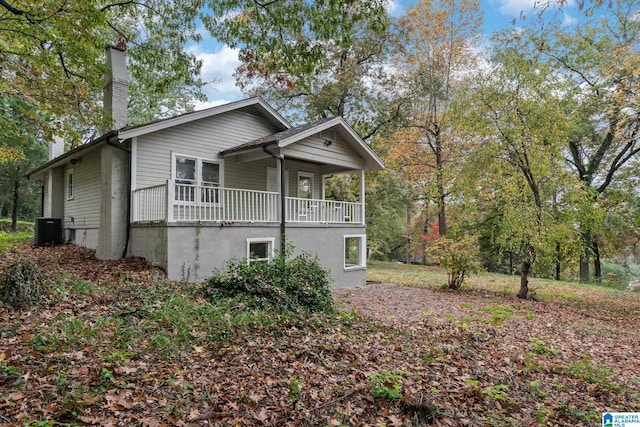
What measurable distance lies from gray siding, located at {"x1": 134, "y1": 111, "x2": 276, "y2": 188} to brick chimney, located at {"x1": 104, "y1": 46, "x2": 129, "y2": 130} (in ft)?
7.17

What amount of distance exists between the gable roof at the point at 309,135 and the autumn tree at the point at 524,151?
12.7 ft

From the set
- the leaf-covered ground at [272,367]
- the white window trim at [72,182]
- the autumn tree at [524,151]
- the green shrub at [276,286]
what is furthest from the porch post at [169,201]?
the autumn tree at [524,151]

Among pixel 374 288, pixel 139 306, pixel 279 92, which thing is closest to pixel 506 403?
pixel 139 306

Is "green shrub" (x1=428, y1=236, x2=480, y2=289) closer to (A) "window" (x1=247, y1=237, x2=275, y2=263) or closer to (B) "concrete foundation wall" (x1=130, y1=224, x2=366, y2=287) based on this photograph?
(B) "concrete foundation wall" (x1=130, y1=224, x2=366, y2=287)

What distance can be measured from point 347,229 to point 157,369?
33.2 feet

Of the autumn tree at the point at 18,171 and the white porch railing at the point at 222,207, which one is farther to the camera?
the autumn tree at the point at 18,171

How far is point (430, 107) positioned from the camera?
2278 centimetres

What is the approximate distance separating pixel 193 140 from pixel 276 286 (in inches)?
269

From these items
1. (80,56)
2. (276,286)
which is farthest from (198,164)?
(276,286)

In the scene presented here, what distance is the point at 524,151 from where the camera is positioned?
12.1 meters

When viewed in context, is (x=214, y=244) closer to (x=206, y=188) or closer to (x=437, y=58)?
(x=206, y=188)

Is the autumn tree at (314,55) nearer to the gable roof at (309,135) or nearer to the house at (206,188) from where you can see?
the gable roof at (309,135)

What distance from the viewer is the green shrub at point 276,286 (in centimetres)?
732

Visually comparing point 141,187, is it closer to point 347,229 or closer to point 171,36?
point 171,36
